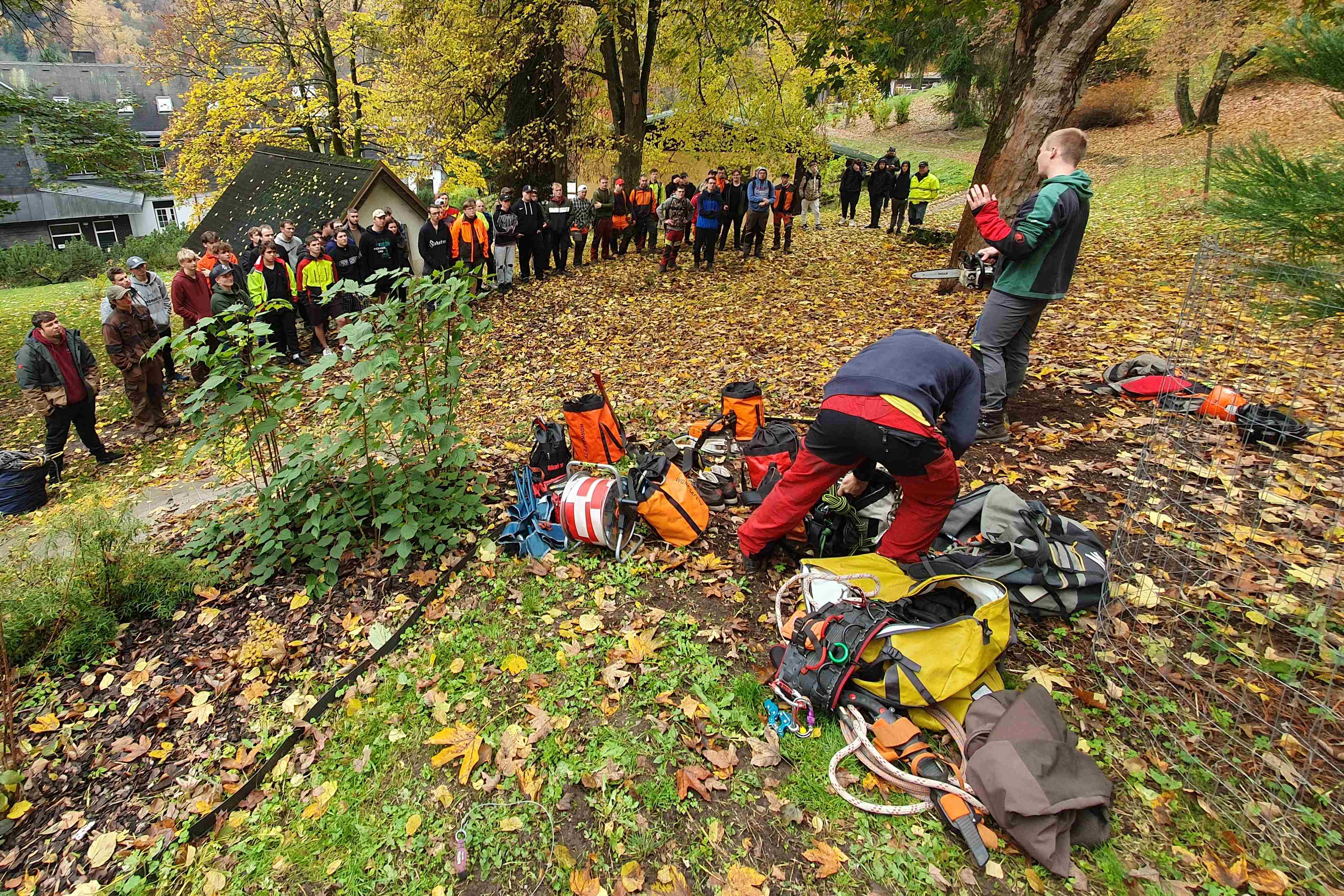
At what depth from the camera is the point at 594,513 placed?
427 centimetres

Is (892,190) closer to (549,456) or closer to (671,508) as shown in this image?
(549,456)

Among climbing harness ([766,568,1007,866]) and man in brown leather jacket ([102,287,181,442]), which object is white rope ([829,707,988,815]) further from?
man in brown leather jacket ([102,287,181,442])

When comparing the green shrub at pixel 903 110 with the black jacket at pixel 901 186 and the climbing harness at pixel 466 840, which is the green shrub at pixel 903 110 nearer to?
the black jacket at pixel 901 186

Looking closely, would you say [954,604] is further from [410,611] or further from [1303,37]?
[410,611]

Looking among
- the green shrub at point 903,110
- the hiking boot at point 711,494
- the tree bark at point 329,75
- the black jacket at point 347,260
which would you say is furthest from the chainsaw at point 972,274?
the green shrub at point 903,110

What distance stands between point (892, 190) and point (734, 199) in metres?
A: 4.63

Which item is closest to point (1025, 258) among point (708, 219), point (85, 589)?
point (85, 589)

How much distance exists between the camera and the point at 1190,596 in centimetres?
346

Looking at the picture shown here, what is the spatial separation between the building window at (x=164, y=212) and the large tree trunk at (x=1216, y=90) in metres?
49.0

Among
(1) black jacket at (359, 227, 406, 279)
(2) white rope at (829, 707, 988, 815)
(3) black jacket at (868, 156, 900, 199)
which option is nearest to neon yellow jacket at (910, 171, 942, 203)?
(3) black jacket at (868, 156, 900, 199)

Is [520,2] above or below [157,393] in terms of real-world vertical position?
above

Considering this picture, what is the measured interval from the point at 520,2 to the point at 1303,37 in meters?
15.1

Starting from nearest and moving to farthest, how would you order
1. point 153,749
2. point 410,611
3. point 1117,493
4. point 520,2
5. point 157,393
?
point 153,749, point 410,611, point 1117,493, point 157,393, point 520,2

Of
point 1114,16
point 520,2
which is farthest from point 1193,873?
point 520,2
